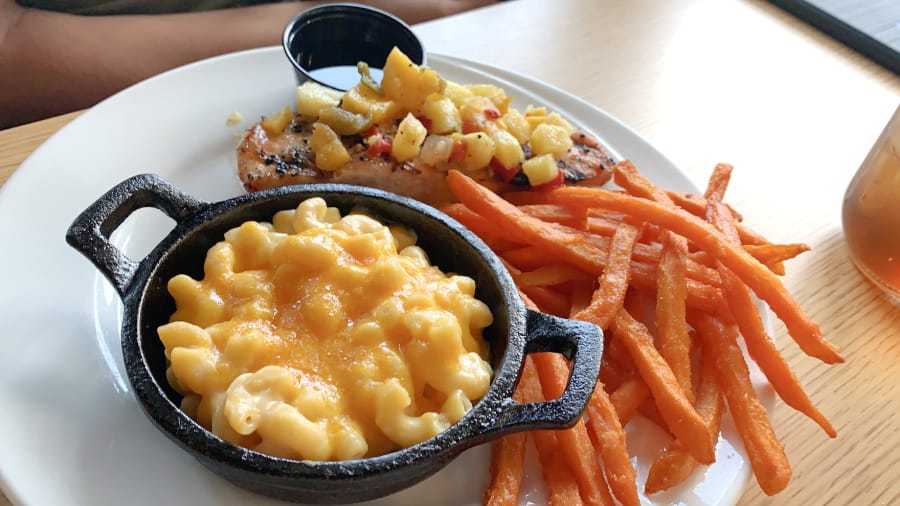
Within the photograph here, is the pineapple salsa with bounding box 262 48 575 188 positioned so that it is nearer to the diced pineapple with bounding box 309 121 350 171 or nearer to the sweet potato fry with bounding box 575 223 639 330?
the diced pineapple with bounding box 309 121 350 171

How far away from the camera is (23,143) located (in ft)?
6.45

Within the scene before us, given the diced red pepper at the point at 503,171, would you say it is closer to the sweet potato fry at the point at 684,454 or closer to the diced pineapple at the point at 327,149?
the diced pineapple at the point at 327,149

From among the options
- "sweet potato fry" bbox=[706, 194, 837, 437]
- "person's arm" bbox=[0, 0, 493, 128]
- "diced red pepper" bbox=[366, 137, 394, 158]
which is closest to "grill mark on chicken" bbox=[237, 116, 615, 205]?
"diced red pepper" bbox=[366, 137, 394, 158]

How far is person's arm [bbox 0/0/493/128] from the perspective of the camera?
2.47 m

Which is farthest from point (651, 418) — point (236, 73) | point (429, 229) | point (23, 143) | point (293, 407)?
point (23, 143)

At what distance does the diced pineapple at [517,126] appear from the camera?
1.95 metres

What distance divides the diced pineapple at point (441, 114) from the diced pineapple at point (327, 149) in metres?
0.24

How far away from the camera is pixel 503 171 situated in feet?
6.17

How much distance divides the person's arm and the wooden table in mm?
530

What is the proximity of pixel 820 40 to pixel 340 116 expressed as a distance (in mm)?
2300

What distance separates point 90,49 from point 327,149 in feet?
4.24

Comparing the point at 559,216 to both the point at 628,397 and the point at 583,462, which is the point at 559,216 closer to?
the point at 628,397

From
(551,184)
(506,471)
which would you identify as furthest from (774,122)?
(506,471)

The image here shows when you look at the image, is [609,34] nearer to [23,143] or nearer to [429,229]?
[429,229]
